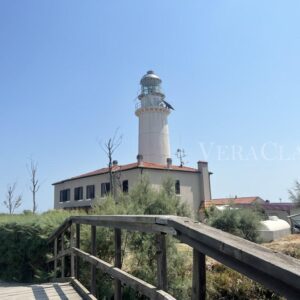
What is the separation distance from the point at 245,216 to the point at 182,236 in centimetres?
1659

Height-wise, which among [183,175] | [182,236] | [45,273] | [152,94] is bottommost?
[45,273]

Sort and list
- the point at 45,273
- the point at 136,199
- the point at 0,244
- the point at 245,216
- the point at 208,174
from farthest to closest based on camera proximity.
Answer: the point at 208,174, the point at 245,216, the point at 136,199, the point at 0,244, the point at 45,273

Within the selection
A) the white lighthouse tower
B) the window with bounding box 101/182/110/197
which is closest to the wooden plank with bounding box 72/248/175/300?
the window with bounding box 101/182/110/197

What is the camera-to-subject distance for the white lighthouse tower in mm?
35531

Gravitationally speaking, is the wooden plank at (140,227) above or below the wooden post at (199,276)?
above

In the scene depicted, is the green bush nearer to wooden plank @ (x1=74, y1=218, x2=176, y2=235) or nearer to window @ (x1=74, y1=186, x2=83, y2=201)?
wooden plank @ (x1=74, y1=218, x2=176, y2=235)

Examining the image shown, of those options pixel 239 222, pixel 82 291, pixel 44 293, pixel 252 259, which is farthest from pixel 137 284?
pixel 239 222

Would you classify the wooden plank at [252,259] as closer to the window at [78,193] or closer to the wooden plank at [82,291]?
the wooden plank at [82,291]

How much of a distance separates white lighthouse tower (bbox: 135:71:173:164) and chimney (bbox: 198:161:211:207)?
15.3 ft

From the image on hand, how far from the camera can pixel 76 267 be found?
6.38m

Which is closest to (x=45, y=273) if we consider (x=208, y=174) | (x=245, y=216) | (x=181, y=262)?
(x=181, y=262)

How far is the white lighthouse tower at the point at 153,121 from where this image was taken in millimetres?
35531

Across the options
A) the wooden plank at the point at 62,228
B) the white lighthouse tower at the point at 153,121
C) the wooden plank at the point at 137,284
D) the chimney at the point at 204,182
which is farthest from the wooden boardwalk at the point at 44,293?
the white lighthouse tower at the point at 153,121

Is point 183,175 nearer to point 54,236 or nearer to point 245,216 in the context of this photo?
point 245,216
